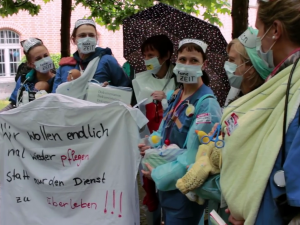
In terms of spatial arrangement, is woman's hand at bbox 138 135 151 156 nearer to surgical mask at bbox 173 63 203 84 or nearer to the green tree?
surgical mask at bbox 173 63 203 84

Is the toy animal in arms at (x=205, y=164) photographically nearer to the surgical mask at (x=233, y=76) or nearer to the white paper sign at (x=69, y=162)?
the surgical mask at (x=233, y=76)

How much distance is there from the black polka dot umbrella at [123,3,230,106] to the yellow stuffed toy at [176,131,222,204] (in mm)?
1034

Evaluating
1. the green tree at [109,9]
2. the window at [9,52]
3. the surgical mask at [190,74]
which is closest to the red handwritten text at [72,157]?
the surgical mask at [190,74]

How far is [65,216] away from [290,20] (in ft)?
7.79

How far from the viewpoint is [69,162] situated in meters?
2.92

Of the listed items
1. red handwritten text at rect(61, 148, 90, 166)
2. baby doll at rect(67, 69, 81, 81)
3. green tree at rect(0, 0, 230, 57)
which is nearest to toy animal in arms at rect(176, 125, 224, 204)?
red handwritten text at rect(61, 148, 90, 166)

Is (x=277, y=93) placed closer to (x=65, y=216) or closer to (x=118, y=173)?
(x=118, y=173)

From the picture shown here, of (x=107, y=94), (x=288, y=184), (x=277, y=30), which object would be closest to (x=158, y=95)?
(x=107, y=94)

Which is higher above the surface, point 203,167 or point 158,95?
point 158,95

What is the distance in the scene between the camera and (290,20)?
1.37m

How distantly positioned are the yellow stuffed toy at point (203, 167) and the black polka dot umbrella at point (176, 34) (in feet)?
3.39

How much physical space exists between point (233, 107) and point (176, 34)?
151 cm

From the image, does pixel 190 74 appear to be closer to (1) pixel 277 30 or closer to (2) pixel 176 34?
(2) pixel 176 34

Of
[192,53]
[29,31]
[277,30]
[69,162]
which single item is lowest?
[69,162]
